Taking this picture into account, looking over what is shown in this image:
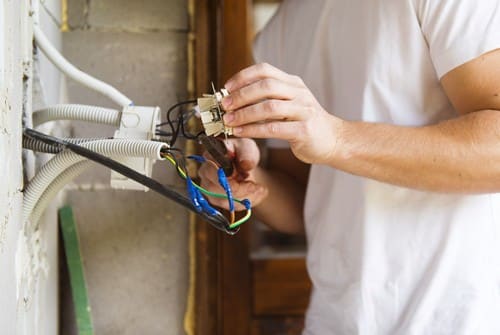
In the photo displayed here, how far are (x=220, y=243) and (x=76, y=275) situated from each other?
327 millimetres

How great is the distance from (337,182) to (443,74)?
301 mm

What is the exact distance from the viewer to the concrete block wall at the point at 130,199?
119cm

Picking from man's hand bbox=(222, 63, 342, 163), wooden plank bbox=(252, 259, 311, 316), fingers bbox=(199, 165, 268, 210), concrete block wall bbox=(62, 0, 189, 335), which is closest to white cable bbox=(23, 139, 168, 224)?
man's hand bbox=(222, 63, 342, 163)

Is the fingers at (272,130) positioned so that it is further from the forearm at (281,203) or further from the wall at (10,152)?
the forearm at (281,203)

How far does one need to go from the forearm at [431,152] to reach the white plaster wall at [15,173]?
0.45 m

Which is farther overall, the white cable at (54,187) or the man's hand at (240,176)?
the man's hand at (240,176)

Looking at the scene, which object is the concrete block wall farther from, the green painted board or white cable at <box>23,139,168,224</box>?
white cable at <box>23,139,168,224</box>

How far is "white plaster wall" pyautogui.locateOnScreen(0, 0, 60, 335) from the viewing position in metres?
0.66

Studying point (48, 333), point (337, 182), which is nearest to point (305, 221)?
point (337, 182)

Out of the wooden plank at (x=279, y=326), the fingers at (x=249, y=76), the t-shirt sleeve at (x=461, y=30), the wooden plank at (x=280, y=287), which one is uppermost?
the t-shirt sleeve at (x=461, y=30)

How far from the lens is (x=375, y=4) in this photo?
1.00 metres

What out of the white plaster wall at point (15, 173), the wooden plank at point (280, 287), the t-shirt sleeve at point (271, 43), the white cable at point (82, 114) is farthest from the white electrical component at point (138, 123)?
the wooden plank at point (280, 287)

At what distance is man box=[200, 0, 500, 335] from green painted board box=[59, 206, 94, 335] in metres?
0.32

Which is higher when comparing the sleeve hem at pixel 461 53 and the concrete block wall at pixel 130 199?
the sleeve hem at pixel 461 53
